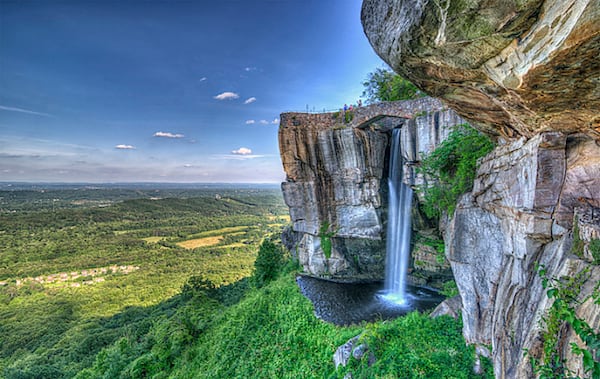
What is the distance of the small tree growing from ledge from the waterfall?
4027mm

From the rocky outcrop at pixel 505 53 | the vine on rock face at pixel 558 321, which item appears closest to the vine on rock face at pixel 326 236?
the rocky outcrop at pixel 505 53

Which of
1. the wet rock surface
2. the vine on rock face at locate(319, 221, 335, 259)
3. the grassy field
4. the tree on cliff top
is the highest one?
the tree on cliff top

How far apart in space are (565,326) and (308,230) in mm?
14052

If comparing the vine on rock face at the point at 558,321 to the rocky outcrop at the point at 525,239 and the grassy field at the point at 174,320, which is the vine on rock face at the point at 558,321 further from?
the grassy field at the point at 174,320

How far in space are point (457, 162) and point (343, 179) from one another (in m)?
7.27

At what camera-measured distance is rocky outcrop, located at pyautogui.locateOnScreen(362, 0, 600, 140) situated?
2207 mm

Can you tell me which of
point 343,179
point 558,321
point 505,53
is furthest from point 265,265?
point 505,53

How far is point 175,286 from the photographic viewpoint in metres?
36.4

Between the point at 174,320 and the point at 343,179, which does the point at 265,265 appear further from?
the point at 343,179

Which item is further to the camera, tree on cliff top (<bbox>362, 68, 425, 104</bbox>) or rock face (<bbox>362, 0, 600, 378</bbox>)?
tree on cliff top (<bbox>362, 68, 425, 104</bbox>)

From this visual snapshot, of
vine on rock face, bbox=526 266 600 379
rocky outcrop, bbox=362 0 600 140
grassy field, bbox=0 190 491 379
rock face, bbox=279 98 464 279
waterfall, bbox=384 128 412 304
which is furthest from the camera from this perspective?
waterfall, bbox=384 128 412 304

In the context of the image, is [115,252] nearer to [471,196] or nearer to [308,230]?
[308,230]

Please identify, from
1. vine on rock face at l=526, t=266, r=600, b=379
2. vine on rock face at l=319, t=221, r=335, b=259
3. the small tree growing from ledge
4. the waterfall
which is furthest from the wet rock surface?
vine on rock face at l=526, t=266, r=600, b=379

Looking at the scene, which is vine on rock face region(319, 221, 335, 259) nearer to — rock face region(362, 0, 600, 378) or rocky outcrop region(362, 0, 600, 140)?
rock face region(362, 0, 600, 378)
